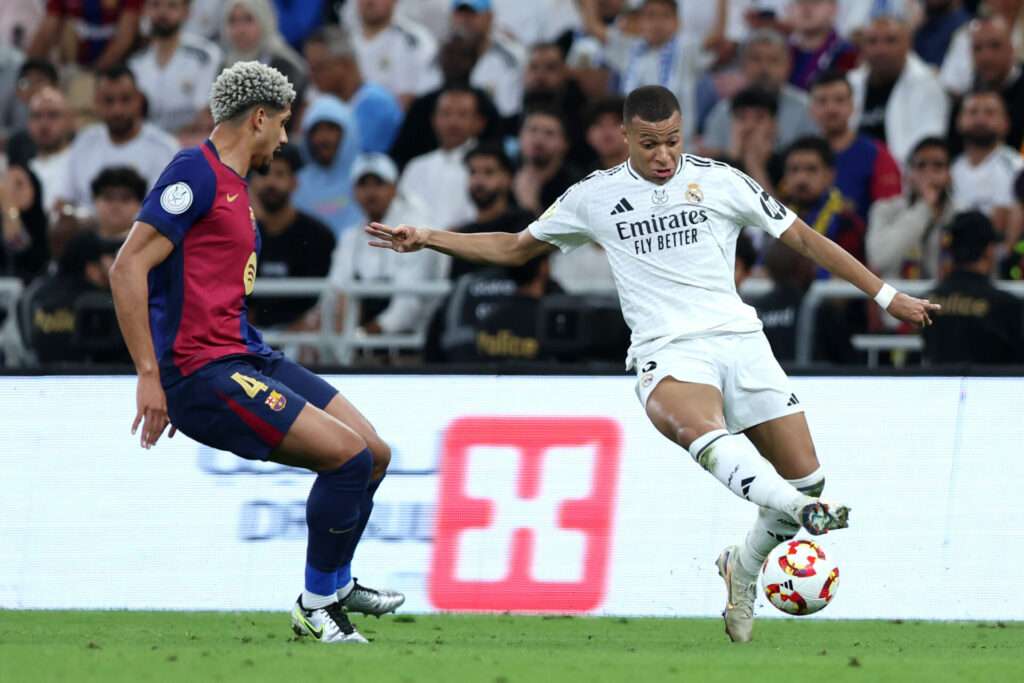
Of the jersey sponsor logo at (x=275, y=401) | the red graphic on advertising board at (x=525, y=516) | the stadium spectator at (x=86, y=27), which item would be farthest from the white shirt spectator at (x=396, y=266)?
the jersey sponsor logo at (x=275, y=401)

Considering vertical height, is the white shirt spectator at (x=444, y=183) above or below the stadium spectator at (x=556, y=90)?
below

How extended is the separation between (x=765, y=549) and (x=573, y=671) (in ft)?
5.30

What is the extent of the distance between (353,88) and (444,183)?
1.71 m

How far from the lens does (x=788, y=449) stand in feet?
22.6

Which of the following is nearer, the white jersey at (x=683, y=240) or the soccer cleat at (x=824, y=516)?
the soccer cleat at (x=824, y=516)

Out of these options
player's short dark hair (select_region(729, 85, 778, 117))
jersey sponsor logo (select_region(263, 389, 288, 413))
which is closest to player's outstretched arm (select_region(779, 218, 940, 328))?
jersey sponsor logo (select_region(263, 389, 288, 413))

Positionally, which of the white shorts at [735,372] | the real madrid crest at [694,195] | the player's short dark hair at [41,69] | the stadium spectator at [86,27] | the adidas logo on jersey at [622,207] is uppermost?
the stadium spectator at [86,27]

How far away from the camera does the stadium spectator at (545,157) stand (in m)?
12.7

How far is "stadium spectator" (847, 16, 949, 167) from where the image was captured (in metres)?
13.0

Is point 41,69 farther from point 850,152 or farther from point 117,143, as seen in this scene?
point 850,152

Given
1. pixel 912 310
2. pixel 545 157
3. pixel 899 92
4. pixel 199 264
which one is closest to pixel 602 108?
pixel 545 157

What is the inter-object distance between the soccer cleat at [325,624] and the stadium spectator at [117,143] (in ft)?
25.3

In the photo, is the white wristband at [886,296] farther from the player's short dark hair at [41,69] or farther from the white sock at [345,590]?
the player's short dark hair at [41,69]

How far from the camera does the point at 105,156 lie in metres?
14.0
